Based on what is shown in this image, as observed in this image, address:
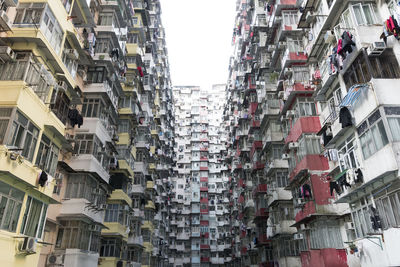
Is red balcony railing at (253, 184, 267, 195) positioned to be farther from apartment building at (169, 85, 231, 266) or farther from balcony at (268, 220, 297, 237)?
apartment building at (169, 85, 231, 266)

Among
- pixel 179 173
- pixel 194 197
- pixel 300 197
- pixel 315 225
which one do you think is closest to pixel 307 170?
pixel 300 197

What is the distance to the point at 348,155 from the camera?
15.1 metres

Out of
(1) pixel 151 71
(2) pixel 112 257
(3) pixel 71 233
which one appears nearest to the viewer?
(3) pixel 71 233

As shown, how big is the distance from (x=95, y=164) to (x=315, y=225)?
1576 cm

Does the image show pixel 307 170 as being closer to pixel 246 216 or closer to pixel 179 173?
pixel 246 216

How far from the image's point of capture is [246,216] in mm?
41438

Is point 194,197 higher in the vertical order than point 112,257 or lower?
higher

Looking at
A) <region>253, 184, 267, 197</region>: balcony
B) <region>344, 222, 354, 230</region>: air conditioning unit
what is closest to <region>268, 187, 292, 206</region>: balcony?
<region>253, 184, 267, 197</region>: balcony

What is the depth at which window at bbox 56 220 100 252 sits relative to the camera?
18.9m

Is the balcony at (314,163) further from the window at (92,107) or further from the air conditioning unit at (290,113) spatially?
the window at (92,107)

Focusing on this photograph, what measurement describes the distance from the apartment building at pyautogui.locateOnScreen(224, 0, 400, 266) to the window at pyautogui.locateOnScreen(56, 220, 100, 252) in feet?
49.1

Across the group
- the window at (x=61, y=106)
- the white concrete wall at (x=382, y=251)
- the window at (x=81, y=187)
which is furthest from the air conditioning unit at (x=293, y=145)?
the window at (x=61, y=106)

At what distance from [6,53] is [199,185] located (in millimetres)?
58996

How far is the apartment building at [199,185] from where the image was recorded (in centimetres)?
6225
